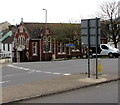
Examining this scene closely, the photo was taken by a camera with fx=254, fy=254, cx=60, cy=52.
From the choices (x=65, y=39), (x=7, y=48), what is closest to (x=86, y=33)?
(x=65, y=39)

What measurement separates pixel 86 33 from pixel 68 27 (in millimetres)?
34016

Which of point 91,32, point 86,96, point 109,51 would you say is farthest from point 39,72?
point 109,51

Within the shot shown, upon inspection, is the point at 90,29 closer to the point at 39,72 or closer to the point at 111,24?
the point at 39,72

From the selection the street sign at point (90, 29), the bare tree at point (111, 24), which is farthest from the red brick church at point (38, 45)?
the street sign at point (90, 29)

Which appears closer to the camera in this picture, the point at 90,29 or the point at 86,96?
the point at 86,96

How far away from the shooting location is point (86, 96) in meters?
9.08

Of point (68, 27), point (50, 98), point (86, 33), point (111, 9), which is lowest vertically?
point (50, 98)

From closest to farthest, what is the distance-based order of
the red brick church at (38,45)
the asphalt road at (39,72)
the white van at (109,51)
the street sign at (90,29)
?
the street sign at (90,29), the asphalt road at (39,72), the white van at (109,51), the red brick church at (38,45)

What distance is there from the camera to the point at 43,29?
55.2 metres

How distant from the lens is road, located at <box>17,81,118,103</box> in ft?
27.4

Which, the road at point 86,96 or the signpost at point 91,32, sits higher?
the signpost at point 91,32

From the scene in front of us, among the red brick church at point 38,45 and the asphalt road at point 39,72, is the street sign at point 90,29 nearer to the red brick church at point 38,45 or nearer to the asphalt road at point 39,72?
the asphalt road at point 39,72

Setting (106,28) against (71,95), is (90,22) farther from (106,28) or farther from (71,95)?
(106,28)

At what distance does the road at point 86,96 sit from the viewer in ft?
27.4
